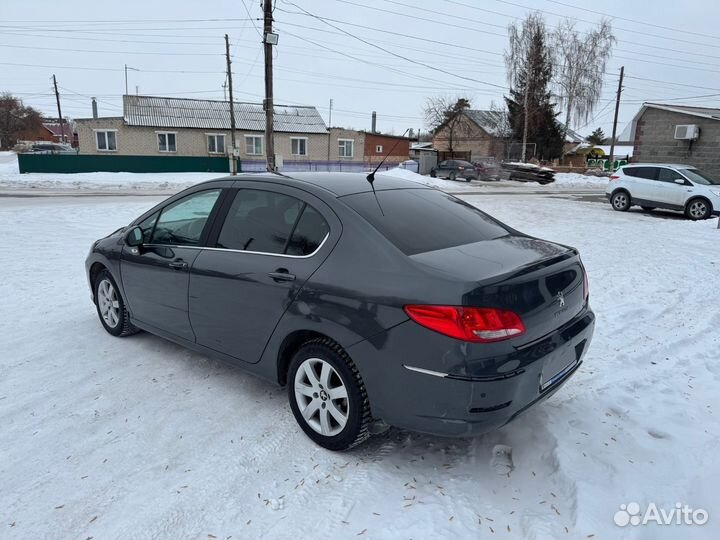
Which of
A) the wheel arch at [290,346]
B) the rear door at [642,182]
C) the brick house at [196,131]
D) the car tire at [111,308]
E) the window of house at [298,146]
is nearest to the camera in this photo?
the wheel arch at [290,346]

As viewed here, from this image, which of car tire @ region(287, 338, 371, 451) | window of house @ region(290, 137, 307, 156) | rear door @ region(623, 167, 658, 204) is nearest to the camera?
car tire @ region(287, 338, 371, 451)

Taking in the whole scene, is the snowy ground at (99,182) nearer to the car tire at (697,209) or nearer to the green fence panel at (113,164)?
the green fence panel at (113,164)

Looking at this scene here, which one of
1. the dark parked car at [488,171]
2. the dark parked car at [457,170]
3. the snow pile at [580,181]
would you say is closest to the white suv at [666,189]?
the dark parked car at [457,170]

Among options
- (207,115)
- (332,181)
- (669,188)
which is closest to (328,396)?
(332,181)

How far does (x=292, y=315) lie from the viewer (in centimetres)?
299

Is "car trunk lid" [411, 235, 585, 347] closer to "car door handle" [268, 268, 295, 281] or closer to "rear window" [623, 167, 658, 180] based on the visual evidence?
A: "car door handle" [268, 268, 295, 281]

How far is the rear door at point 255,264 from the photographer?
304 cm

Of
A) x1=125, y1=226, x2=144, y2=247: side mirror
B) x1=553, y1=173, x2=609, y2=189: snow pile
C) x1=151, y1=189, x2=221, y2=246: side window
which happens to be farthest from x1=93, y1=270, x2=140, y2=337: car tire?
x1=553, y1=173, x2=609, y2=189: snow pile

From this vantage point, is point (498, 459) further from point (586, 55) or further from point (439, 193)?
point (586, 55)

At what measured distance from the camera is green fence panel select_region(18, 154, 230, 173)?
29.0 meters

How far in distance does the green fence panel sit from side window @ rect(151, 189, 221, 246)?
29385 mm

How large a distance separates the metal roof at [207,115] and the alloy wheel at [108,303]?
122 feet

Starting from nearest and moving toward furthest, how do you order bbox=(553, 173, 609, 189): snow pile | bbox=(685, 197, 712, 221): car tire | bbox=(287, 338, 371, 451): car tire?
1. bbox=(287, 338, 371, 451): car tire
2. bbox=(685, 197, 712, 221): car tire
3. bbox=(553, 173, 609, 189): snow pile

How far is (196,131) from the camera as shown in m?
39.3
